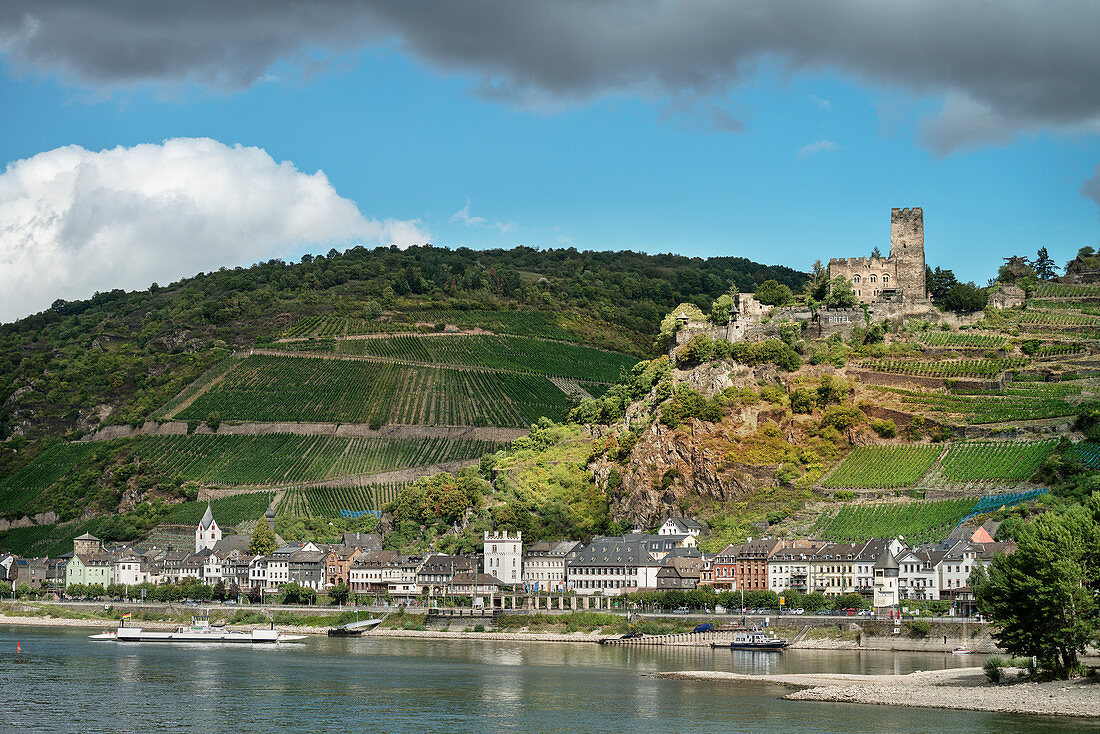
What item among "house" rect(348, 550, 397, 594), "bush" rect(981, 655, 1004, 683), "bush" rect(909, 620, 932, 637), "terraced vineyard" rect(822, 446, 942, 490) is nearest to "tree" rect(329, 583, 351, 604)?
"house" rect(348, 550, 397, 594)

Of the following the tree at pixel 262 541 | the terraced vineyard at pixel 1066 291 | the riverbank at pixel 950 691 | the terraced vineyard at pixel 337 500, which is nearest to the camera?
the riverbank at pixel 950 691

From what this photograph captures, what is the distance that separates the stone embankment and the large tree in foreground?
151 cm

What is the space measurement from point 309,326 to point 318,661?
86.4m

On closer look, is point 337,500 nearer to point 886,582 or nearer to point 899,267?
point 899,267

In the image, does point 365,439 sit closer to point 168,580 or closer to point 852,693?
point 168,580

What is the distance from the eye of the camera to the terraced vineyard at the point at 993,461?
82.8m

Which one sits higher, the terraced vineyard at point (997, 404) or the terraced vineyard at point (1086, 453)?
the terraced vineyard at point (997, 404)

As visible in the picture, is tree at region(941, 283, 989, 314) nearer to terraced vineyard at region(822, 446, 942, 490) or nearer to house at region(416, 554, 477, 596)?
terraced vineyard at region(822, 446, 942, 490)

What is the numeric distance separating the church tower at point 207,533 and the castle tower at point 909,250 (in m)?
60.8

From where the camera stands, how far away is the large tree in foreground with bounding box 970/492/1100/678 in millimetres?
48875

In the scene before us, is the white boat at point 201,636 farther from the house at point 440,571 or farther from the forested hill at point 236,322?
the forested hill at point 236,322

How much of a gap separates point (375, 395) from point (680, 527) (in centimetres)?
4962

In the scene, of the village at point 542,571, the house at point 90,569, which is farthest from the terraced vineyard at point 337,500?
the house at point 90,569

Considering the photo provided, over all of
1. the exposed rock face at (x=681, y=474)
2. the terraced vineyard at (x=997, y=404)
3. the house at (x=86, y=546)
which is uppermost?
the terraced vineyard at (x=997, y=404)
